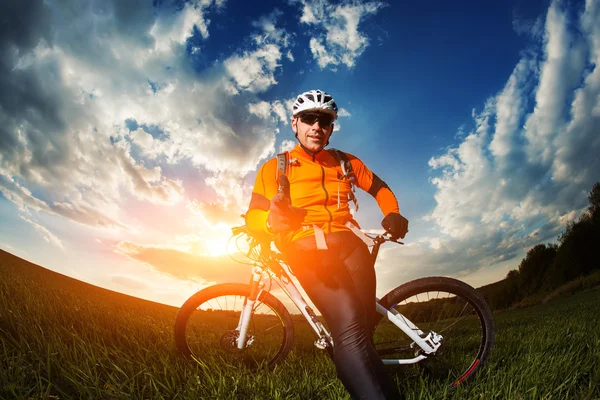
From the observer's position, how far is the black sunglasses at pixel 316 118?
3.85 meters

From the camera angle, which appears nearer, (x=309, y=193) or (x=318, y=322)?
(x=309, y=193)

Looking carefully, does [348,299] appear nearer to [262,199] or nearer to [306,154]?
[262,199]

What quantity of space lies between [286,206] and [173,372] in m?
1.94

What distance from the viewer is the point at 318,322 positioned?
3443mm

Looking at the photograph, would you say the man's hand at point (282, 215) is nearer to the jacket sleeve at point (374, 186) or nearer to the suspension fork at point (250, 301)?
the suspension fork at point (250, 301)

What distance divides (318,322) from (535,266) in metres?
92.1

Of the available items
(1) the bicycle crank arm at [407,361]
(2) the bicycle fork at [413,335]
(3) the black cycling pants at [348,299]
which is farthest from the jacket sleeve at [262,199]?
(1) the bicycle crank arm at [407,361]

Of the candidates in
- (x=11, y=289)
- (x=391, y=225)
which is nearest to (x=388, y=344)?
(x=391, y=225)

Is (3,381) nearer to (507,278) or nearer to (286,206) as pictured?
(286,206)

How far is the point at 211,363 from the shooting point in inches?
125

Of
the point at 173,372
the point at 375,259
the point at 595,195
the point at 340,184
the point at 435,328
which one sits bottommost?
the point at 173,372

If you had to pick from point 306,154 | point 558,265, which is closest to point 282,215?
point 306,154

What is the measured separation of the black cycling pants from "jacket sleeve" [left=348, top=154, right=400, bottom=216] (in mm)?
907

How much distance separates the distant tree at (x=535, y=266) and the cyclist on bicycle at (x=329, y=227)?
79391 millimetres
